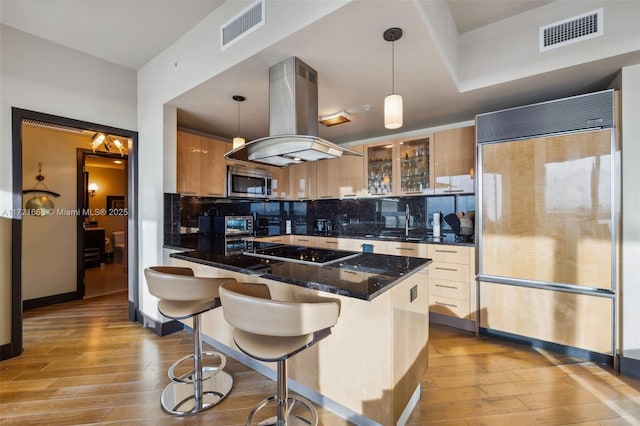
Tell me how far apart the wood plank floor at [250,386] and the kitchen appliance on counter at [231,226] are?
1.48 metres

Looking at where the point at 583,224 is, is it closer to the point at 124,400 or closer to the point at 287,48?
the point at 287,48

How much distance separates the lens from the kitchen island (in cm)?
141

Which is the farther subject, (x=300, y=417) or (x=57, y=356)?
(x=57, y=356)

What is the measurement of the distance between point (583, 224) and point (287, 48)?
106 inches

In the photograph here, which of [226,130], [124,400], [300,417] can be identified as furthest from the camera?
[226,130]

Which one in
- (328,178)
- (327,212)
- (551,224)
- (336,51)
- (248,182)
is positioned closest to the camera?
(336,51)

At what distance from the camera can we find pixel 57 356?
94.0 inches

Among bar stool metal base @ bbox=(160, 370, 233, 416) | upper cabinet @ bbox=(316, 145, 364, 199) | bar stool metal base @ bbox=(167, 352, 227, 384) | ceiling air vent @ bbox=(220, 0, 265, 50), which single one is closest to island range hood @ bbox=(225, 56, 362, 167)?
ceiling air vent @ bbox=(220, 0, 265, 50)

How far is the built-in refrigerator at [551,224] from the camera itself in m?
2.22

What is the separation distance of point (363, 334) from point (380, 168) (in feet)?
9.30

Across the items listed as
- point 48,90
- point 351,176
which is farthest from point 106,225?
point 351,176

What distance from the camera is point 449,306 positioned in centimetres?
299

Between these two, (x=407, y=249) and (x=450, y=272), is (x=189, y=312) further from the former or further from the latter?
(x=450, y=272)

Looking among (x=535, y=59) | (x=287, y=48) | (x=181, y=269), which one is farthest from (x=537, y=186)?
(x=181, y=269)
